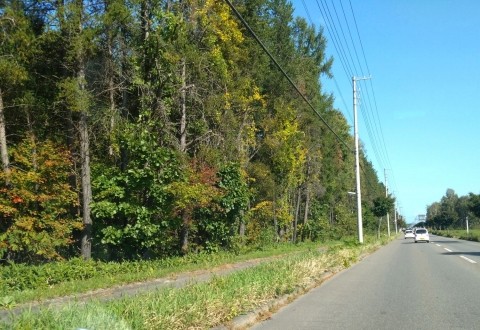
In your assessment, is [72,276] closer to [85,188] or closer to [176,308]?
[85,188]

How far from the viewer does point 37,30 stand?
20.2 metres

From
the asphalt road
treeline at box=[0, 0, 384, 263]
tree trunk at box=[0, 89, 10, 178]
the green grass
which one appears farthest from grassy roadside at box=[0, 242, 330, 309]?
the asphalt road

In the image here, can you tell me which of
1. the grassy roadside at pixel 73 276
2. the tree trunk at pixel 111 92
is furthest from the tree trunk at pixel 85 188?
the grassy roadside at pixel 73 276

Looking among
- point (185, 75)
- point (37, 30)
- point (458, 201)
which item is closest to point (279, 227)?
point (185, 75)

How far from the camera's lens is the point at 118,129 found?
20.5 meters

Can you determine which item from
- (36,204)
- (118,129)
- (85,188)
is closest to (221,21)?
(118,129)

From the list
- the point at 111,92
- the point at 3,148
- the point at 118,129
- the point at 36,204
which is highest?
the point at 111,92

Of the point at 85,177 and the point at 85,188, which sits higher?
the point at 85,177

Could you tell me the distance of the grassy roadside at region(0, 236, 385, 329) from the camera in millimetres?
6230

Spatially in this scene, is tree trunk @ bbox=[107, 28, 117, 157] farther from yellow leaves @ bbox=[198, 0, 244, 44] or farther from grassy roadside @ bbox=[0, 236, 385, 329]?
grassy roadside @ bbox=[0, 236, 385, 329]

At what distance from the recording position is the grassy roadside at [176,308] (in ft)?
20.4

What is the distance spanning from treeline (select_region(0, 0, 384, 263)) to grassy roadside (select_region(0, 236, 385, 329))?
950cm

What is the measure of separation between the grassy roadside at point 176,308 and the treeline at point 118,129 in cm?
950

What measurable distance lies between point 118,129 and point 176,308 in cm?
1418
